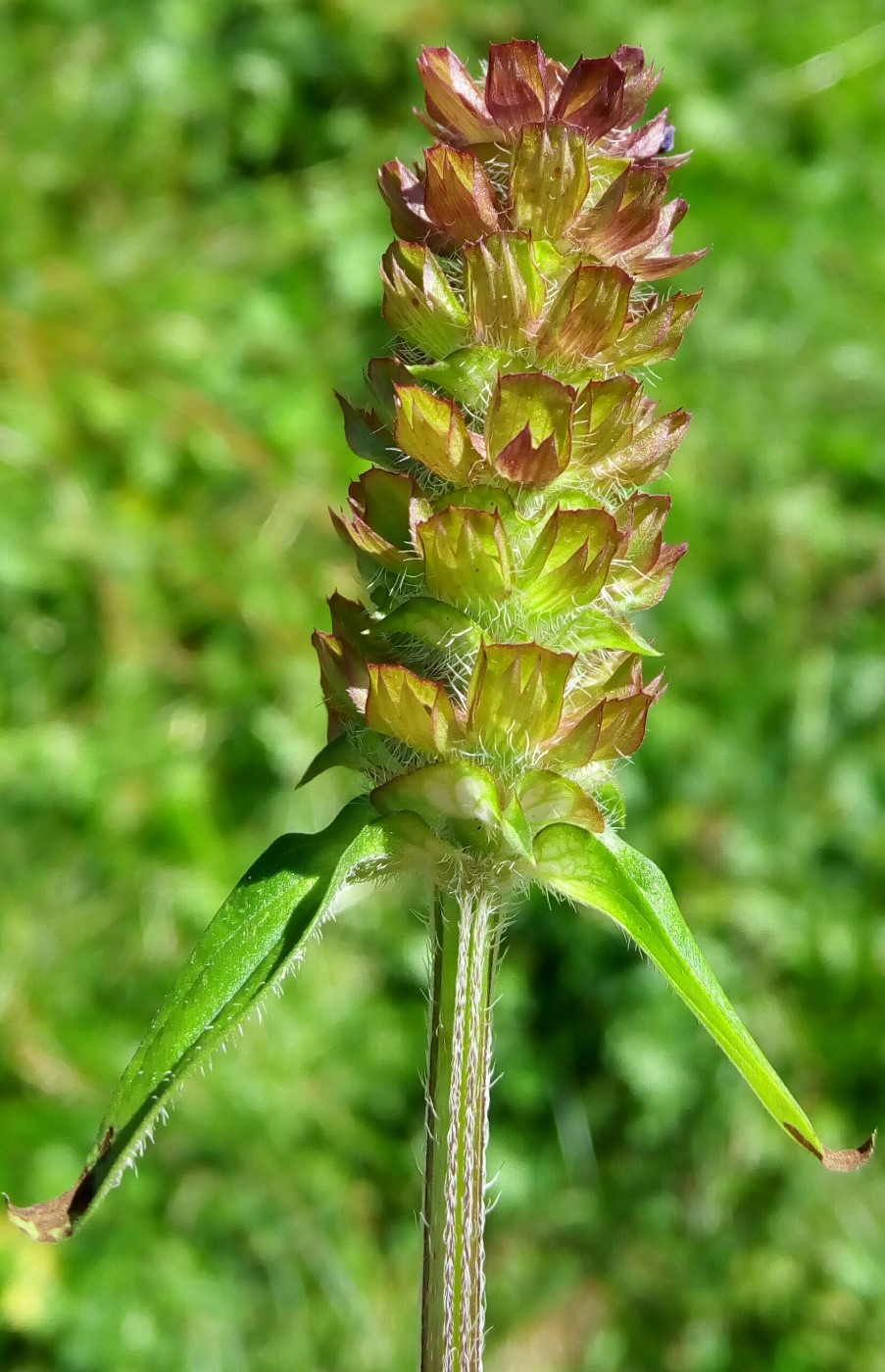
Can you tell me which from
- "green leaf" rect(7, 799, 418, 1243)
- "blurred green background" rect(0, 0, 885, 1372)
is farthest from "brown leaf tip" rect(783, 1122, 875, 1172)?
"blurred green background" rect(0, 0, 885, 1372)

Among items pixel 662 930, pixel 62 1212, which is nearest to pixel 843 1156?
pixel 662 930

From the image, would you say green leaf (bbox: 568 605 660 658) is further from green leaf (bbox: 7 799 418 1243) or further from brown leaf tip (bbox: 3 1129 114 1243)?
brown leaf tip (bbox: 3 1129 114 1243)

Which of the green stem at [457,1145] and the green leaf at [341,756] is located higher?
the green leaf at [341,756]

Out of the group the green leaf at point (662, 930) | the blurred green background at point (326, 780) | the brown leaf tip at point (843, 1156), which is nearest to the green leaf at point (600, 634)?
the green leaf at point (662, 930)

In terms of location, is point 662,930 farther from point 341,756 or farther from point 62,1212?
point 62,1212

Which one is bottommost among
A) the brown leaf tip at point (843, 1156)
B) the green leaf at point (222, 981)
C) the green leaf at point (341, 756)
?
the brown leaf tip at point (843, 1156)

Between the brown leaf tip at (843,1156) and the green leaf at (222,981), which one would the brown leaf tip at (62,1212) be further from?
the brown leaf tip at (843,1156)
